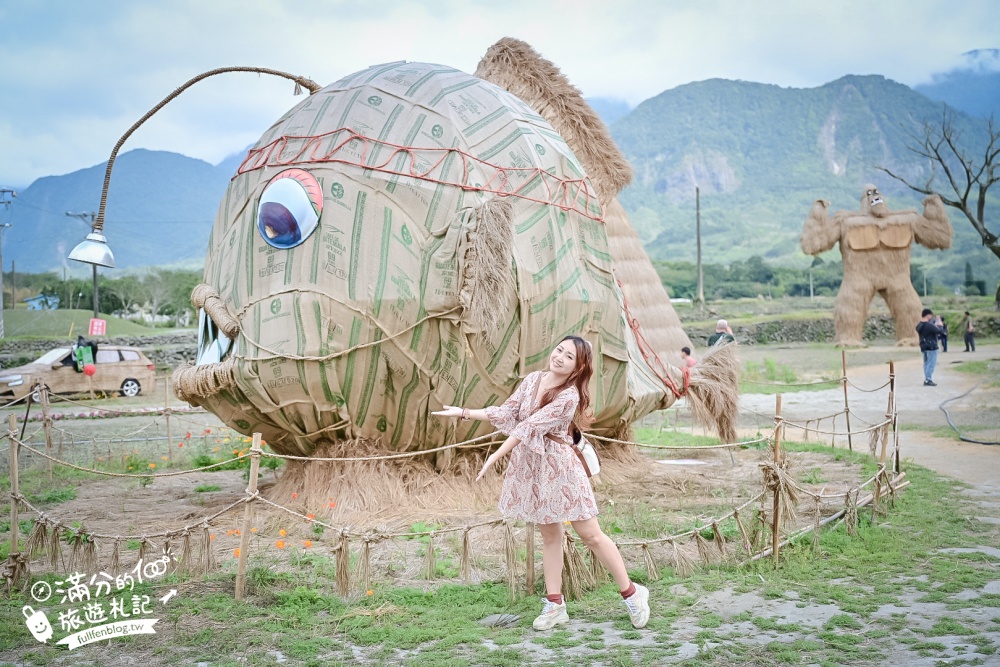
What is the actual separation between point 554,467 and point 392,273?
7.45 ft

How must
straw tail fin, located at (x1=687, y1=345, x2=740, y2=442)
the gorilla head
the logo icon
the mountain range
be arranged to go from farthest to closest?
the mountain range < the gorilla head < straw tail fin, located at (x1=687, y1=345, x2=740, y2=442) < the logo icon

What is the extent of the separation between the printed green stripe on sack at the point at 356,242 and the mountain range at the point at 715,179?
259 ft

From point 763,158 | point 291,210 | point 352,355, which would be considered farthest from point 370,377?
point 763,158

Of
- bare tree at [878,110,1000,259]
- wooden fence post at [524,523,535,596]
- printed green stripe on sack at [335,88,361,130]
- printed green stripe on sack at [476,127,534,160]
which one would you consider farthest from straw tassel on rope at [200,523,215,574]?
bare tree at [878,110,1000,259]

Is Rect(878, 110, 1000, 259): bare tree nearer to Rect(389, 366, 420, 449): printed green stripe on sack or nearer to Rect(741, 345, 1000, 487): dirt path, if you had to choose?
Rect(741, 345, 1000, 487): dirt path

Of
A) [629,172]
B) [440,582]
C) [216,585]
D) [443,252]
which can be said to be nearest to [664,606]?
[440,582]

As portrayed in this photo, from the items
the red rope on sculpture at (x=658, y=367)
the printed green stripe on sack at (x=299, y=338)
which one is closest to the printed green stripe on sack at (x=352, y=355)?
the printed green stripe on sack at (x=299, y=338)

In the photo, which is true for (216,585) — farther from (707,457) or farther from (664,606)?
(707,457)

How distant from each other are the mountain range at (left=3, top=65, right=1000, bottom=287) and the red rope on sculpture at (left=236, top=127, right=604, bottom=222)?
7805 cm

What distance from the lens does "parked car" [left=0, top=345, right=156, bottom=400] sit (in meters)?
Answer: 16.9

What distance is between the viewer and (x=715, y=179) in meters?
118

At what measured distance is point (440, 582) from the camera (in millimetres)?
4906

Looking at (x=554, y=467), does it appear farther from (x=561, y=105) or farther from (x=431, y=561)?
(x=561, y=105)

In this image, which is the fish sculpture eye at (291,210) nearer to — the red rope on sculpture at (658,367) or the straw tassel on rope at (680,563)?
the red rope on sculpture at (658,367)
